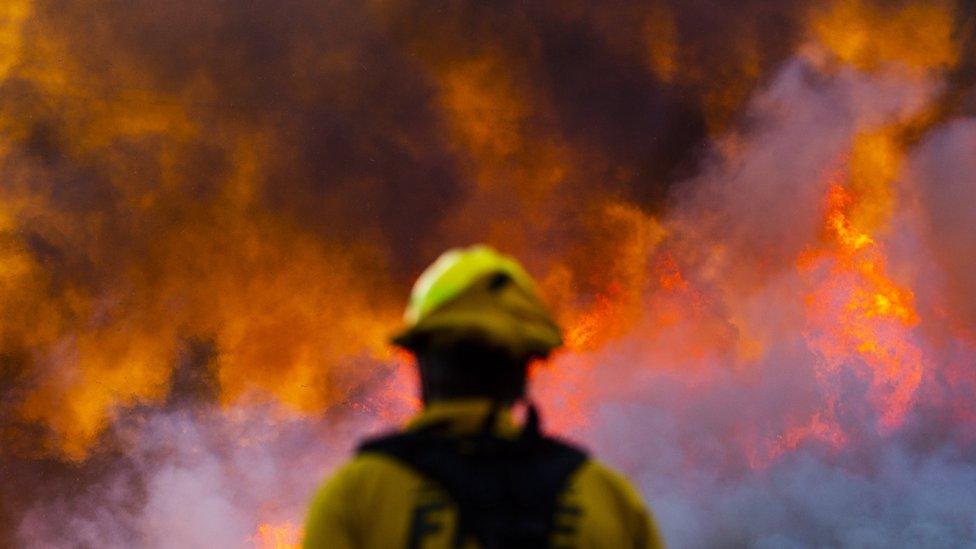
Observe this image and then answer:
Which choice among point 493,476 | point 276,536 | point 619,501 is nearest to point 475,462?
point 493,476

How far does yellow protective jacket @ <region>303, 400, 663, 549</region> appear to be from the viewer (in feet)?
7.82

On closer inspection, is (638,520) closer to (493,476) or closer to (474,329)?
(493,476)

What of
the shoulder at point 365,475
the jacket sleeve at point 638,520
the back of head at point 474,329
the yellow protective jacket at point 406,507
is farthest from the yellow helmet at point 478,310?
the jacket sleeve at point 638,520

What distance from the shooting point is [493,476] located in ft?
8.02

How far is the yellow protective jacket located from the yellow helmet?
187mm

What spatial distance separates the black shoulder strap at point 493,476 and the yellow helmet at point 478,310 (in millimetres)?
205

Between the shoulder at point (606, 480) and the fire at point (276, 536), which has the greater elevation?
the fire at point (276, 536)

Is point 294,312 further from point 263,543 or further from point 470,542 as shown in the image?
point 470,542

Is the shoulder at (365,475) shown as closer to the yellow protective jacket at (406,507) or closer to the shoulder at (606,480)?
the yellow protective jacket at (406,507)

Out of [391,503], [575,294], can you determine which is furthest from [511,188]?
[391,503]

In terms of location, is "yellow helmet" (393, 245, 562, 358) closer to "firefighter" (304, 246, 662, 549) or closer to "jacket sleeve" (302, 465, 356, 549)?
"firefighter" (304, 246, 662, 549)

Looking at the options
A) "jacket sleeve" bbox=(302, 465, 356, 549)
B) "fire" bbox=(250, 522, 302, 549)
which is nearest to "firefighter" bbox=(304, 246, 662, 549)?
"jacket sleeve" bbox=(302, 465, 356, 549)

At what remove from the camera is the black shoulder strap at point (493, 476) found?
2398 mm

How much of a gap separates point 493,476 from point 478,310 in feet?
1.39
